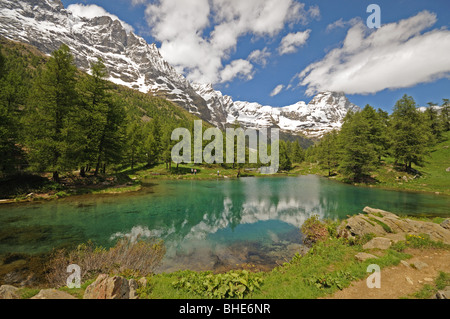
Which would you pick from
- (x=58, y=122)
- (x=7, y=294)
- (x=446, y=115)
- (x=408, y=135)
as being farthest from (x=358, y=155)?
(x=446, y=115)

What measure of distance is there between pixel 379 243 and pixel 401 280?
3.66 metres

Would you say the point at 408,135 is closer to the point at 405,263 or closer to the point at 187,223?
the point at 405,263

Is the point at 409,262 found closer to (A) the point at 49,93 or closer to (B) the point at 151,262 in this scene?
(B) the point at 151,262

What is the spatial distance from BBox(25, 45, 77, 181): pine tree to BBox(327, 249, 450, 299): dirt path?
31.0 m

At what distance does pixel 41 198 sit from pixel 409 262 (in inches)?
1317

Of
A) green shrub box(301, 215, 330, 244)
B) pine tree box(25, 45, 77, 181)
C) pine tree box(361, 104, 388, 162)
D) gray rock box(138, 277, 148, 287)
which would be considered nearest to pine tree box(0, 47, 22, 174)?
pine tree box(25, 45, 77, 181)

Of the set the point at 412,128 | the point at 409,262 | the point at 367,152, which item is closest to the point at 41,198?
the point at 409,262

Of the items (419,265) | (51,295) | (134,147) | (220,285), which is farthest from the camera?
(134,147)

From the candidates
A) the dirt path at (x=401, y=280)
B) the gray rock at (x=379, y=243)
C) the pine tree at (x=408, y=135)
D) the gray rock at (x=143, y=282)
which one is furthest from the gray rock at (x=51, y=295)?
the pine tree at (x=408, y=135)

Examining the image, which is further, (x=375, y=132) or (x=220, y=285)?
(x=375, y=132)

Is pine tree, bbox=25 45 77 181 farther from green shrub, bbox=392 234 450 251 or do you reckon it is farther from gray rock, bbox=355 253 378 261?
green shrub, bbox=392 234 450 251

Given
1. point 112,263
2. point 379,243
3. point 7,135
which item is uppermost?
point 7,135

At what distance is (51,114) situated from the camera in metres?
24.2

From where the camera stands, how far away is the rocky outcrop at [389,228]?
11.8 meters
